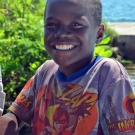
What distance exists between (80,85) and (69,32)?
198 mm

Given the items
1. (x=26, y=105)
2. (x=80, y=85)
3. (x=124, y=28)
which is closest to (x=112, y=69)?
(x=80, y=85)

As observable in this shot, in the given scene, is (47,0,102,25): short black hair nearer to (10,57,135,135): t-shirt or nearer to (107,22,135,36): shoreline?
(10,57,135,135): t-shirt

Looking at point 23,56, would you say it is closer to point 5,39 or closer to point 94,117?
point 5,39

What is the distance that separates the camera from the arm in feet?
5.49

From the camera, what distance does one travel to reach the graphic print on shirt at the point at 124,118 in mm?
1516

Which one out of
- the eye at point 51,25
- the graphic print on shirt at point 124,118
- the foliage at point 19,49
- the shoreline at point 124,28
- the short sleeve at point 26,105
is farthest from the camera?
the shoreline at point 124,28

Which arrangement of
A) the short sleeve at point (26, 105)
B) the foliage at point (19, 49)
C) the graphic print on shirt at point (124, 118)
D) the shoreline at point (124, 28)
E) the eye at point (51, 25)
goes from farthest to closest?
1. the shoreline at point (124, 28)
2. the foliage at point (19, 49)
3. the short sleeve at point (26, 105)
4. the eye at point (51, 25)
5. the graphic print on shirt at point (124, 118)

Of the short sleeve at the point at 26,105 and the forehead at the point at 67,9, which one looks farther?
the short sleeve at the point at 26,105

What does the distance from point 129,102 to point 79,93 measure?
0.19 m

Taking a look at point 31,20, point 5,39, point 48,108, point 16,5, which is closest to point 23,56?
point 5,39

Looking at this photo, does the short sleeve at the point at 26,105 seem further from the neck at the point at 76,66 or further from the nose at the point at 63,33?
the nose at the point at 63,33

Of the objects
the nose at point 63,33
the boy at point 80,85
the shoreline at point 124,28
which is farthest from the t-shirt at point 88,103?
the shoreline at point 124,28

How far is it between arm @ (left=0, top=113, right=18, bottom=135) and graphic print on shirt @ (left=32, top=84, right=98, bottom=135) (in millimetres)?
82

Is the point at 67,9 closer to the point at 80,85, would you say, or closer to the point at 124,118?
the point at 80,85
